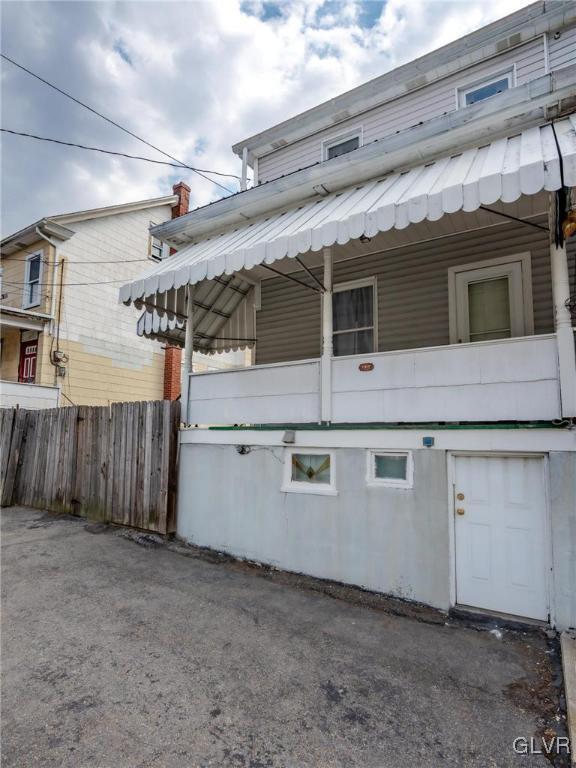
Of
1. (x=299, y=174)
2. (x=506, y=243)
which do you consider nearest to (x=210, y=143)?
(x=299, y=174)

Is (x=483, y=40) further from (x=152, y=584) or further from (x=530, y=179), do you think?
(x=152, y=584)

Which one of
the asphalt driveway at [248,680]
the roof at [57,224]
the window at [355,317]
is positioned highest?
the roof at [57,224]

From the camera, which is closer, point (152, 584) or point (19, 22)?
point (152, 584)

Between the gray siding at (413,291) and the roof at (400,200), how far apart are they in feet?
5.62

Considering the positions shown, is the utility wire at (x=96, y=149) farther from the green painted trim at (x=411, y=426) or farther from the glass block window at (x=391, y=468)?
the glass block window at (x=391, y=468)

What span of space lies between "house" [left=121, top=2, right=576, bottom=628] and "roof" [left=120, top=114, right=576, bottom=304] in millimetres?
28

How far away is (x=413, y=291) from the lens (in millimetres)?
7238

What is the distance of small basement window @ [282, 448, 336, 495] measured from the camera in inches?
223

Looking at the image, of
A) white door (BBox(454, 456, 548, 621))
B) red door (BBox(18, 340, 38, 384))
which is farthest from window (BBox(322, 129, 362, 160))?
red door (BBox(18, 340, 38, 384))

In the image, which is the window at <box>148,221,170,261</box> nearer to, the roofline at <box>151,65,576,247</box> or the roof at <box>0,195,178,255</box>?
the roof at <box>0,195,178,255</box>

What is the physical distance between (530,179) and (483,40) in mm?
5748

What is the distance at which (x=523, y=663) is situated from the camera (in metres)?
3.67

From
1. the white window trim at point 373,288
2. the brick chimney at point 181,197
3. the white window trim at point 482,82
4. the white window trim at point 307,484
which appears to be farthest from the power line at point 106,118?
the white window trim at point 307,484

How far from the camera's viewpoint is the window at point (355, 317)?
300 inches
